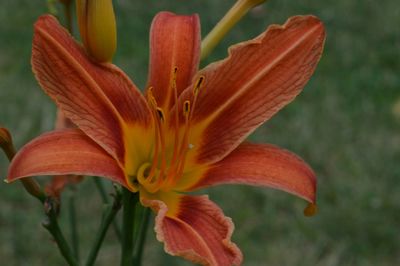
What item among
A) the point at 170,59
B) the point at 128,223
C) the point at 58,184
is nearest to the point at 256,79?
the point at 170,59

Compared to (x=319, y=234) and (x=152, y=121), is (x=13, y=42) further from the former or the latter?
(x=152, y=121)

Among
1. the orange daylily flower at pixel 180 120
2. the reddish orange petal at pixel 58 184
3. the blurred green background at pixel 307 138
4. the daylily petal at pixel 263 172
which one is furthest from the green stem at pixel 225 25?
the blurred green background at pixel 307 138

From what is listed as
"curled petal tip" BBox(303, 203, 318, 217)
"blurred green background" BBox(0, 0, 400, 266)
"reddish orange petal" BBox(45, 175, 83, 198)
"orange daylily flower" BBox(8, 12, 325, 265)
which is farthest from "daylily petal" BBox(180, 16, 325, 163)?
"blurred green background" BBox(0, 0, 400, 266)

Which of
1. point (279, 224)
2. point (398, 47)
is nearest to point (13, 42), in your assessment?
point (279, 224)

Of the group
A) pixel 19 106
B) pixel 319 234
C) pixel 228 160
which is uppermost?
pixel 228 160

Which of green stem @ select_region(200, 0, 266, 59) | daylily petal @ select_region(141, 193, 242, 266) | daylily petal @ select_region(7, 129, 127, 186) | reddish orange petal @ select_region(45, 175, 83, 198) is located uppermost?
Answer: green stem @ select_region(200, 0, 266, 59)

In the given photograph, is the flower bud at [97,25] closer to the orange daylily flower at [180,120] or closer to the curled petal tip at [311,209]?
the orange daylily flower at [180,120]

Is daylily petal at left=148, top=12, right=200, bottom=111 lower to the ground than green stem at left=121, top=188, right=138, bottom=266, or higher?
higher

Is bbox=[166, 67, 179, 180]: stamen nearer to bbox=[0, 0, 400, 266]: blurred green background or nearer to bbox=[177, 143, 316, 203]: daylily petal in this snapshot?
bbox=[177, 143, 316, 203]: daylily petal
